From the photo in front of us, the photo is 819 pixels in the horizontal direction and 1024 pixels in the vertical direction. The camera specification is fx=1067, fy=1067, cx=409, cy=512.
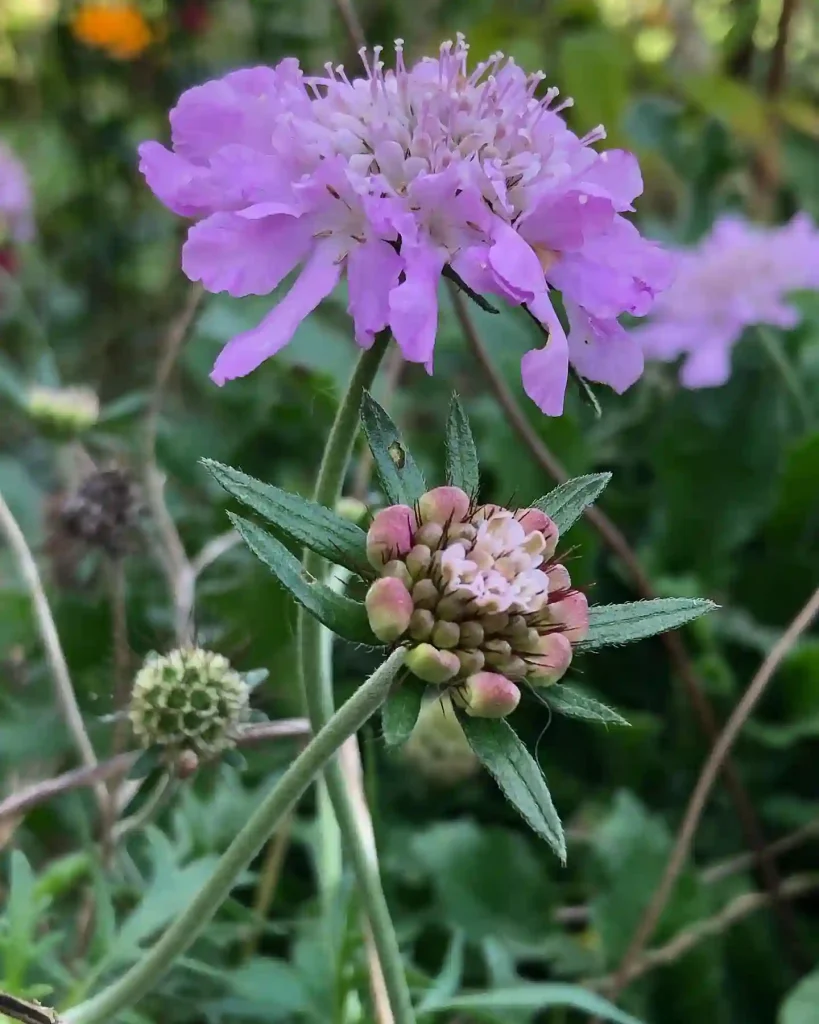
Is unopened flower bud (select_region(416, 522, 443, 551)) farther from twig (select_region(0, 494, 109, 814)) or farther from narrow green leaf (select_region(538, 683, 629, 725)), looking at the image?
twig (select_region(0, 494, 109, 814))

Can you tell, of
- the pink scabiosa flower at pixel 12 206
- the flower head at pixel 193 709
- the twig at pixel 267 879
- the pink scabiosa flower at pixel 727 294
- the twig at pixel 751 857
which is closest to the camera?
the flower head at pixel 193 709

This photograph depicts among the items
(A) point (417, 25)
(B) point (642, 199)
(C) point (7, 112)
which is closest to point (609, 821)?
(B) point (642, 199)

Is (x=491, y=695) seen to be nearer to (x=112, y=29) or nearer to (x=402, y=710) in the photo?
(x=402, y=710)

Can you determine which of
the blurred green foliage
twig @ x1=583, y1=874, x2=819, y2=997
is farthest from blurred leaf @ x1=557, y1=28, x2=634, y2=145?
twig @ x1=583, y1=874, x2=819, y2=997

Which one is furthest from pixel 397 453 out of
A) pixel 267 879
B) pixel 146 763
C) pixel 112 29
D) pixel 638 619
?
pixel 112 29

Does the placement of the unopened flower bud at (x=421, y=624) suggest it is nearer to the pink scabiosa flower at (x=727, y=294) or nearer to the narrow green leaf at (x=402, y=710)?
the narrow green leaf at (x=402, y=710)

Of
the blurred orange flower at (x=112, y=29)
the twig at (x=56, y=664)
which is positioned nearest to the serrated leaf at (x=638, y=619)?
the twig at (x=56, y=664)
